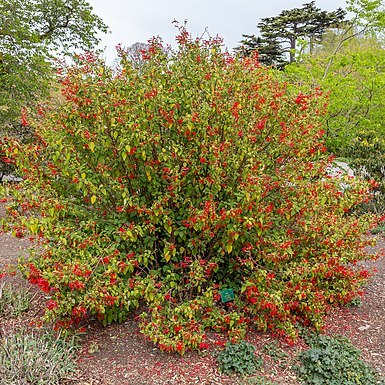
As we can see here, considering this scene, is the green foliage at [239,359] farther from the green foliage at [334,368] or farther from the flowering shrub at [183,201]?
the green foliage at [334,368]

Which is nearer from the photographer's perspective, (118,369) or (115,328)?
(118,369)

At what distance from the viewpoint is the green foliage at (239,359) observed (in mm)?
2809

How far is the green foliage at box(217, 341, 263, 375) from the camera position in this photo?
9.21 feet

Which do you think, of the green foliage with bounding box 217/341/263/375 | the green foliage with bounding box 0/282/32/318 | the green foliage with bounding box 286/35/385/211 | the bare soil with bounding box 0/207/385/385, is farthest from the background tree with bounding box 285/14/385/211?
the green foliage with bounding box 0/282/32/318

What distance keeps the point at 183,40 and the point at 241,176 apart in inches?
45.9

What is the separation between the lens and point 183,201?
3.13 m

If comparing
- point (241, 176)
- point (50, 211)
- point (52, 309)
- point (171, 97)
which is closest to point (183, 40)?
point (171, 97)

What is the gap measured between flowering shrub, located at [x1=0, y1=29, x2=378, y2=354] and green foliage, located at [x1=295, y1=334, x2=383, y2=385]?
21 cm

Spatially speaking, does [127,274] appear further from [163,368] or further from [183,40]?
[183,40]

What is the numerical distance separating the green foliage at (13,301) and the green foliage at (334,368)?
226 centimetres

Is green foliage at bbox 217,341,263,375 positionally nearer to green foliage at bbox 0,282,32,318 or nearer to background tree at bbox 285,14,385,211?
green foliage at bbox 0,282,32,318

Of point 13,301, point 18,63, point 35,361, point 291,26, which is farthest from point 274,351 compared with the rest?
point 291,26

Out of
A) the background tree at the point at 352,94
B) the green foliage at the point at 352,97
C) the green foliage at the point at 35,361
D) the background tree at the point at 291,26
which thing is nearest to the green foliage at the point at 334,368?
the green foliage at the point at 35,361

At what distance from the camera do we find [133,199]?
3.02 m
